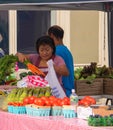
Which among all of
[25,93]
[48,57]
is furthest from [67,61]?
[25,93]

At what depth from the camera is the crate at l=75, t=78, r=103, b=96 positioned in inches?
365

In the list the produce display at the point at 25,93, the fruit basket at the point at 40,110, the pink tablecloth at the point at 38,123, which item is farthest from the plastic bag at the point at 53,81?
the fruit basket at the point at 40,110

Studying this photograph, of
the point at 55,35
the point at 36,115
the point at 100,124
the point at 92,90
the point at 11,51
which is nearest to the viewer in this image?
the point at 100,124

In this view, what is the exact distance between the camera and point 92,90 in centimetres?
→ 941

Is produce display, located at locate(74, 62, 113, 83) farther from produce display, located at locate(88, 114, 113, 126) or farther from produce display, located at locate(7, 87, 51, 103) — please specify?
produce display, located at locate(88, 114, 113, 126)

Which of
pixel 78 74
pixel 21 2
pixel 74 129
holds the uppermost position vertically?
pixel 21 2

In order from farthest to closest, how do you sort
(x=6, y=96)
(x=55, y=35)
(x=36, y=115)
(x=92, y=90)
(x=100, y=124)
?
1. (x=92, y=90)
2. (x=55, y=35)
3. (x=6, y=96)
4. (x=36, y=115)
5. (x=100, y=124)

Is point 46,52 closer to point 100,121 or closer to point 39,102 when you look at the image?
point 39,102

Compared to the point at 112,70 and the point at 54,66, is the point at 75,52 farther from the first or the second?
the point at 54,66

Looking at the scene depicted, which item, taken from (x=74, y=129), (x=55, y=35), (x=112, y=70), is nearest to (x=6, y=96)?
(x=55, y=35)

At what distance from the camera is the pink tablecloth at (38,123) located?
18.6 feet

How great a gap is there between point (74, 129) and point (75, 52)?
7032 mm

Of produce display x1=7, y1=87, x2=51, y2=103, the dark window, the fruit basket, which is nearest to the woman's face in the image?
produce display x1=7, y1=87, x2=51, y2=103

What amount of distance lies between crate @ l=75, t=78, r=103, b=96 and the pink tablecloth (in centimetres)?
271
